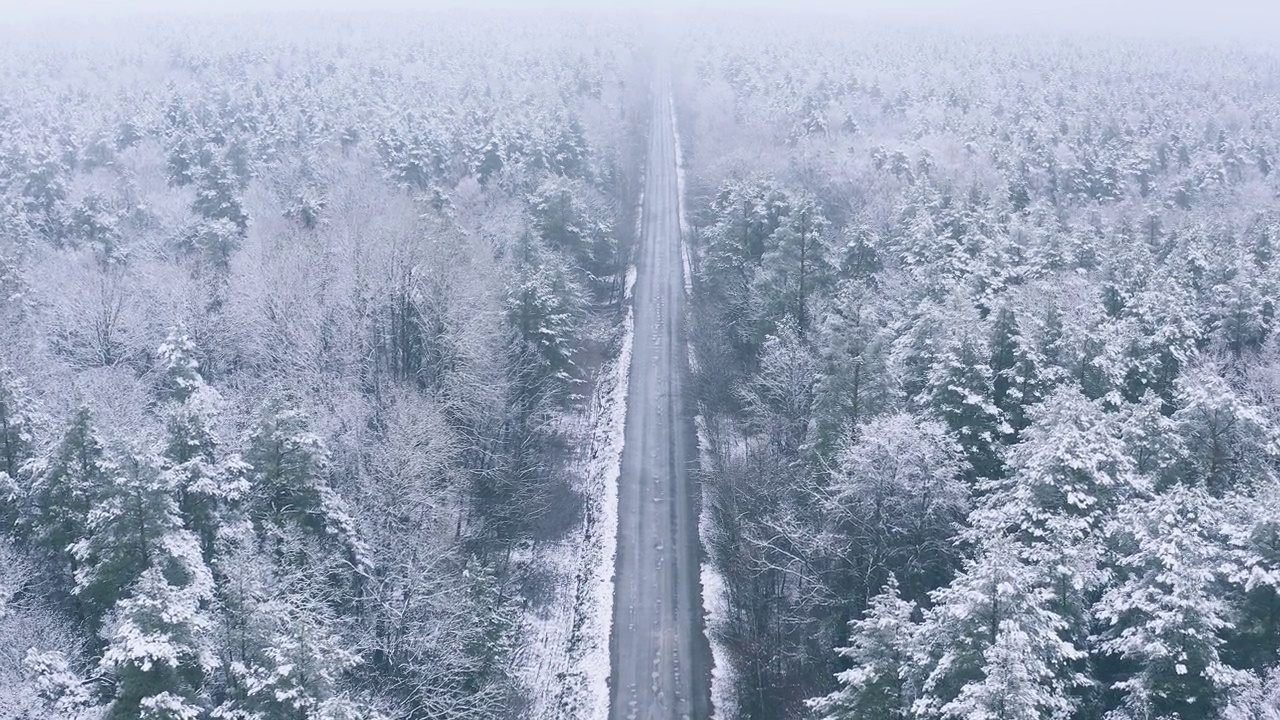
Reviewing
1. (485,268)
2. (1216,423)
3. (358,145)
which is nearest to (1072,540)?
(1216,423)

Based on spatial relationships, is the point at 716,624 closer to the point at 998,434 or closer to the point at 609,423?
the point at 998,434

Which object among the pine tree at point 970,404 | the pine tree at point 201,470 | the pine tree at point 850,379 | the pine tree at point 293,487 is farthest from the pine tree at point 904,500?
the pine tree at point 201,470

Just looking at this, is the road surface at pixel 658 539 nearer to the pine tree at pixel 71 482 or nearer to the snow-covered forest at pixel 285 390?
the snow-covered forest at pixel 285 390

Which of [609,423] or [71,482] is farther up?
[71,482]

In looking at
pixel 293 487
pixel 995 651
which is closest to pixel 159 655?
pixel 293 487

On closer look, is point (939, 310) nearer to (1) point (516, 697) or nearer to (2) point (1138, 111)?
(1) point (516, 697)

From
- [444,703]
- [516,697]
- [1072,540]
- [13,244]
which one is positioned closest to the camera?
[1072,540]
